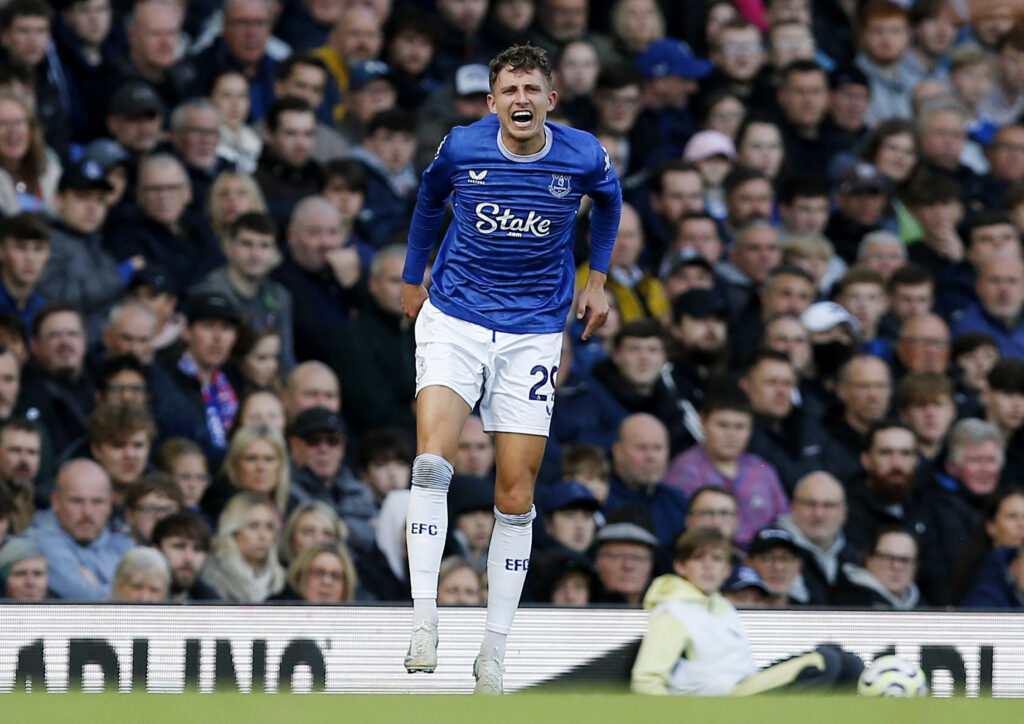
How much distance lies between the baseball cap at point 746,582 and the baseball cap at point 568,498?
2.49ft

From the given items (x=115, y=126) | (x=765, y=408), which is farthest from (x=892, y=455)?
(x=115, y=126)

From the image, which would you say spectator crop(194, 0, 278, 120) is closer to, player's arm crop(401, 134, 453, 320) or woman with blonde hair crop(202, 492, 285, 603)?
woman with blonde hair crop(202, 492, 285, 603)

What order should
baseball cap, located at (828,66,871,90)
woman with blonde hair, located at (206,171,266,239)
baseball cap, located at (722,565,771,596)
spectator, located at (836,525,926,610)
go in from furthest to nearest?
baseball cap, located at (828,66,871,90) < woman with blonde hair, located at (206,171,266,239) < spectator, located at (836,525,926,610) < baseball cap, located at (722,565,771,596)

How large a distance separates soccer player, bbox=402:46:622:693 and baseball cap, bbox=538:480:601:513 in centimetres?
228

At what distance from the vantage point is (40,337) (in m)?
9.40

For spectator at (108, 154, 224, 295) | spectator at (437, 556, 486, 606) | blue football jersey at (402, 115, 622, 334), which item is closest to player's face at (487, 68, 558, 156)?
blue football jersey at (402, 115, 622, 334)

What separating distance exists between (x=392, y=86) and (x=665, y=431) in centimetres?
313

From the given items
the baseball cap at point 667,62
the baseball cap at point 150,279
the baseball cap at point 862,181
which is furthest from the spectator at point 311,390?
the baseball cap at point 862,181

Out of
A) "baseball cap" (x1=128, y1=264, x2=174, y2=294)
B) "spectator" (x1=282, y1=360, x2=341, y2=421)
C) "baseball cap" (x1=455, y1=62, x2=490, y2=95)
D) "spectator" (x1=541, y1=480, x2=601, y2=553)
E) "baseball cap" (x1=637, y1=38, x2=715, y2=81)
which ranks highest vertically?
"baseball cap" (x1=637, y1=38, x2=715, y2=81)

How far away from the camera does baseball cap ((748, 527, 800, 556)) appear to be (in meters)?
9.39

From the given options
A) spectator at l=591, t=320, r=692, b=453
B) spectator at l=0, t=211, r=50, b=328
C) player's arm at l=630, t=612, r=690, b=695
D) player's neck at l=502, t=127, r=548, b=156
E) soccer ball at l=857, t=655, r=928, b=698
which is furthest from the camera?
spectator at l=591, t=320, r=692, b=453

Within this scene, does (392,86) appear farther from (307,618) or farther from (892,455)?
(307,618)

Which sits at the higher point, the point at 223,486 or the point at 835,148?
the point at 835,148

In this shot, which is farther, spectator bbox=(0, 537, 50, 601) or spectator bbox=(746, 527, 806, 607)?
spectator bbox=(746, 527, 806, 607)
